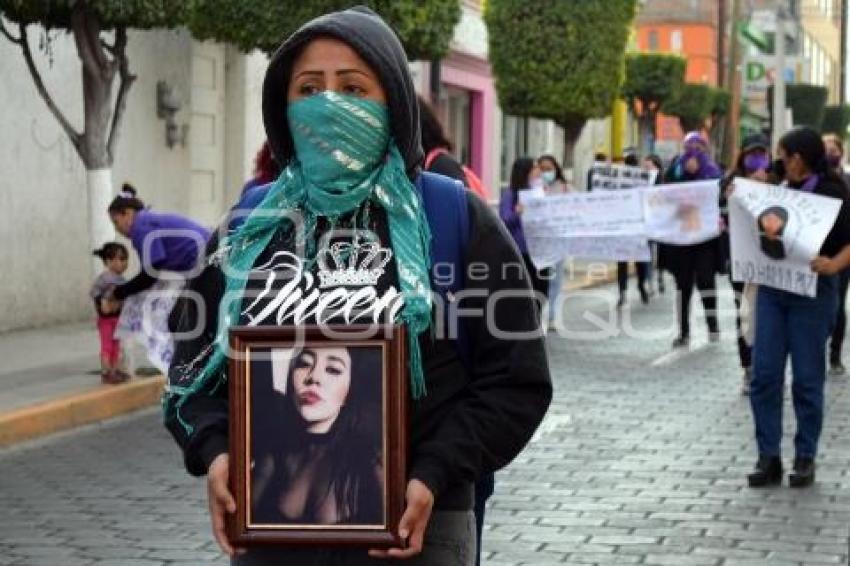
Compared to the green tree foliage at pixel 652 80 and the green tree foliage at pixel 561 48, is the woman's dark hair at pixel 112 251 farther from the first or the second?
the green tree foliage at pixel 652 80

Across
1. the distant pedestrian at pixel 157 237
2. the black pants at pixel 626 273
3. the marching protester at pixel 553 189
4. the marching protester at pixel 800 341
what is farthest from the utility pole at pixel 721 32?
the marching protester at pixel 800 341

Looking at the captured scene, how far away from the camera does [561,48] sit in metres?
25.8

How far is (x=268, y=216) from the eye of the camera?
3227mm

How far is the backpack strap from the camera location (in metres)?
3.20

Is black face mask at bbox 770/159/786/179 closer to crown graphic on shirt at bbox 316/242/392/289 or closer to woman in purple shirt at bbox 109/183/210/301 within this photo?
woman in purple shirt at bbox 109/183/210/301

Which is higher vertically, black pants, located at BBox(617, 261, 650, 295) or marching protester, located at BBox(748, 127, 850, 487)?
marching protester, located at BBox(748, 127, 850, 487)

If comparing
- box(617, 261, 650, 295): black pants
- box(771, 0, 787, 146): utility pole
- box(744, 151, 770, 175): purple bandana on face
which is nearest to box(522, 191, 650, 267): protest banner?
box(617, 261, 650, 295): black pants

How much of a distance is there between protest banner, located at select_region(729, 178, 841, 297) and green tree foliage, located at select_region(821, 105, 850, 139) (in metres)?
48.7

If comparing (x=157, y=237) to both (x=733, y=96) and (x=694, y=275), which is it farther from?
(x=733, y=96)

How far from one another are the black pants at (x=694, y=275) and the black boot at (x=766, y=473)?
6.88 m

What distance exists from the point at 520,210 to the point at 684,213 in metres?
1.76

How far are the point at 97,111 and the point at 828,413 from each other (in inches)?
224

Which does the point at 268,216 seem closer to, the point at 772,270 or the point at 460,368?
the point at 460,368

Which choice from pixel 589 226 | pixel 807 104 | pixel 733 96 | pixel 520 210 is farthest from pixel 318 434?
pixel 807 104
